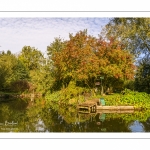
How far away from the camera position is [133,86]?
13555mm

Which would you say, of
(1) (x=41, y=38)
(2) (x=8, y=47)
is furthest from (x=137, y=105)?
(2) (x=8, y=47)

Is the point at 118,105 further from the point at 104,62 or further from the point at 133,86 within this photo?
the point at 104,62

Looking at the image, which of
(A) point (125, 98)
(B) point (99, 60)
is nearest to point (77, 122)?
(A) point (125, 98)

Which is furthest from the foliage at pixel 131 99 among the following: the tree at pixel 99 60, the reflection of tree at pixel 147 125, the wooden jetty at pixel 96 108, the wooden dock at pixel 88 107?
the reflection of tree at pixel 147 125

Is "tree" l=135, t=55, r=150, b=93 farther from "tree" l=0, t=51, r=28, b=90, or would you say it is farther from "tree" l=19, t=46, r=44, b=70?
"tree" l=0, t=51, r=28, b=90

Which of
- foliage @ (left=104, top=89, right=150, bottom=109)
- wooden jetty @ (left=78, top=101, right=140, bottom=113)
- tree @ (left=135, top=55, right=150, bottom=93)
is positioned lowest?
wooden jetty @ (left=78, top=101, right=140, bottom=113)

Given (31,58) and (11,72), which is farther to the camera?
(11,72)

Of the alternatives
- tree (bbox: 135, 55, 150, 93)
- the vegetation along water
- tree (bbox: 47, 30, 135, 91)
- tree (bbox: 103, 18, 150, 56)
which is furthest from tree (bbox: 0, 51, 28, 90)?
tree (bbox: 135, 55, 150, 93)

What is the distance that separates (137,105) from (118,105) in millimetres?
865

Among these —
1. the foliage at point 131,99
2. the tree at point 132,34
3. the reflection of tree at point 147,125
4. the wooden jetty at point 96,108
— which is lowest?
the reflection of tree at point 147,125

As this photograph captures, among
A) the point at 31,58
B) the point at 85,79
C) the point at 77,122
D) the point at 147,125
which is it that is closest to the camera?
the point at 147,125

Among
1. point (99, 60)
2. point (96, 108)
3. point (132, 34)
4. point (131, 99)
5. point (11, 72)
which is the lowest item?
point (96, 108)

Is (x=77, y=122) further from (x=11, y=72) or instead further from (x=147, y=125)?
(x=11, y=72)

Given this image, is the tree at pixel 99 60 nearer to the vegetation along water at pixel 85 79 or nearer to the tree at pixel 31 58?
the vegetation along water at pixel 85 79
